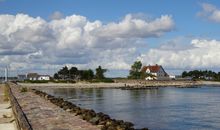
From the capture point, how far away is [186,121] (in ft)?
106

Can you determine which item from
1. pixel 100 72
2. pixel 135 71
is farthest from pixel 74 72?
pixel 135 71

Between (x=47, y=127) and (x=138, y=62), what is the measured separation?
137 metres

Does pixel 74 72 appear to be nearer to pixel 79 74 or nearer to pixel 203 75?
pixel 79 74

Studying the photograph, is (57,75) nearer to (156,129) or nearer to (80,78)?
(80,78)

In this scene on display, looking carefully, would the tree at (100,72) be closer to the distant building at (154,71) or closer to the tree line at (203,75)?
the distant building at (154,71)

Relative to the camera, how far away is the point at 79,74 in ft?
547

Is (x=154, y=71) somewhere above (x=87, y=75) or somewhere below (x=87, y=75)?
above

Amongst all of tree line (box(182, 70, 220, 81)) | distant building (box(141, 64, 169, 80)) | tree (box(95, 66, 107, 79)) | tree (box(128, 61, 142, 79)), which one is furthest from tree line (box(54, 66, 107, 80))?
tree line (box(182, 70, 220, 81))

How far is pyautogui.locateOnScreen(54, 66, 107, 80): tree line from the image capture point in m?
160

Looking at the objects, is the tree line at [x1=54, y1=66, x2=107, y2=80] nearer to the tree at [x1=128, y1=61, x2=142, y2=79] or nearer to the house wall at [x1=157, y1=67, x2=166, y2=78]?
the tree at [x1=128, y1=61, x2=142, y2=79]

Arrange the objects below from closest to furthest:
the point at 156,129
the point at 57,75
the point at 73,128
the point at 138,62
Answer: the point at 73,128
the point at 156,129
the point at 138,62
the point at 57,75

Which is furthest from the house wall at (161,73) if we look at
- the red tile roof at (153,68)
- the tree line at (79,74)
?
the tree line at (79,74)

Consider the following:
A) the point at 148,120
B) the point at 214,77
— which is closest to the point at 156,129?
the point at 148,120

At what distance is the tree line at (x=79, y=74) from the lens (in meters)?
160
